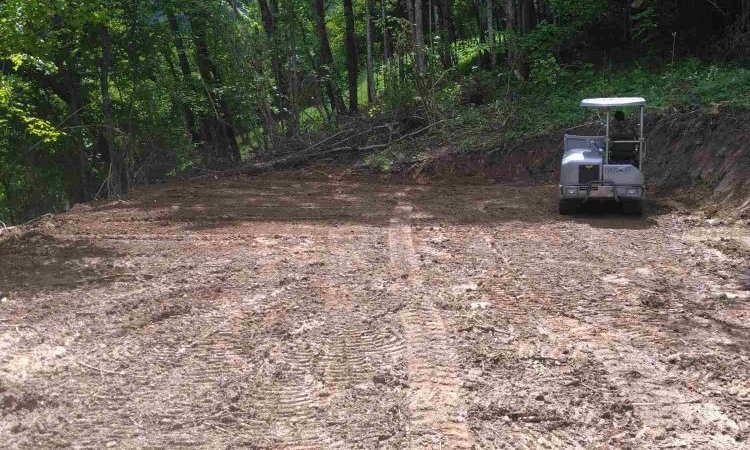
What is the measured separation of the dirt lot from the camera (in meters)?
4.57

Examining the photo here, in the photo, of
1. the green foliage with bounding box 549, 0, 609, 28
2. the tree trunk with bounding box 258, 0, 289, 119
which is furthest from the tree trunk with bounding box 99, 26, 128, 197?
the green foliage with bounding box 549, 0, 609, 28

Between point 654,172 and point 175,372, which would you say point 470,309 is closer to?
point 175,372

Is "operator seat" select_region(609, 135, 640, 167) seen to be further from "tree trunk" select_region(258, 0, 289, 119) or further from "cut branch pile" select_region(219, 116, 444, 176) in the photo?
"tree trunk" select_region(258, 0, 289, 119)

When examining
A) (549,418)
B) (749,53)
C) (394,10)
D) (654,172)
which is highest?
(394,10)

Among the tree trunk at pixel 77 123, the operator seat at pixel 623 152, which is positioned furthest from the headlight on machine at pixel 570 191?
the tree trunk at pixel 77 123

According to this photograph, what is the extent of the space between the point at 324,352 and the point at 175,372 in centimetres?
125

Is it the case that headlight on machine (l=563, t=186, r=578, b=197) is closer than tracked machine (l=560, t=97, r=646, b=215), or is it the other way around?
tracked machine (l=560, t=97, r=646, b=215)

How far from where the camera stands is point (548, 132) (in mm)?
17812

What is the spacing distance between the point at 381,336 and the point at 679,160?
1049 cm

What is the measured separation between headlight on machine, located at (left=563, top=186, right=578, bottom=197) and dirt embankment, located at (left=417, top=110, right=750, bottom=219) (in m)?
2.38

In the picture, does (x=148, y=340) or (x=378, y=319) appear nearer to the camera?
(x=148, y=340)

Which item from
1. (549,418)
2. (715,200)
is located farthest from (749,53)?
(549,418)

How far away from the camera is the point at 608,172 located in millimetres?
11430

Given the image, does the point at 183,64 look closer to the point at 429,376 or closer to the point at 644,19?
the point at 644,19
